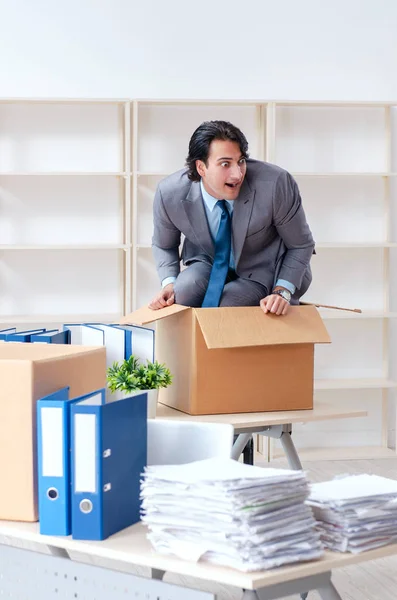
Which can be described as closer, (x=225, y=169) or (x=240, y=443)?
(x=240, y=443)

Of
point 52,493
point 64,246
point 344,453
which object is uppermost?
point 64,246

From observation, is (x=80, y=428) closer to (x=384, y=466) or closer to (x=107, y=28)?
(x=384, y=466)

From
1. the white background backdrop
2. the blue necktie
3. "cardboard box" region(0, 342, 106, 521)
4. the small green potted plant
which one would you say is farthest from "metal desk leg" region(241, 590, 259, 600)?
the white background backdrop

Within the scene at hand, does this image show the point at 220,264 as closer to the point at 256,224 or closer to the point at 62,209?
the point at 256,224

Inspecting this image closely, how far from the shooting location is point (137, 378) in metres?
2.41

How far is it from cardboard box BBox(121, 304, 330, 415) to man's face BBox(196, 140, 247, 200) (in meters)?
0.46

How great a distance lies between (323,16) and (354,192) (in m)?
0.99

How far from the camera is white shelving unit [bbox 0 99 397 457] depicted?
189 inches

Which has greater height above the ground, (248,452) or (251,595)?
(251,595)

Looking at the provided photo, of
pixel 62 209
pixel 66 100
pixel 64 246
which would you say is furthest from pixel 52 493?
pixel 62 209

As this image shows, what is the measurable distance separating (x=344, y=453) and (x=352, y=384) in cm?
38

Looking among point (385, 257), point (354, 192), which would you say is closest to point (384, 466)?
point (385, 257)

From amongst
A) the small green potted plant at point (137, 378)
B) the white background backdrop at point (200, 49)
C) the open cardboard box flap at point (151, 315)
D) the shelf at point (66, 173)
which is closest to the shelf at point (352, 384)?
the white background backdrop at point (200, 49)

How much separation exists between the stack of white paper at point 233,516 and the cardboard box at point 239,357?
3.94 feet
